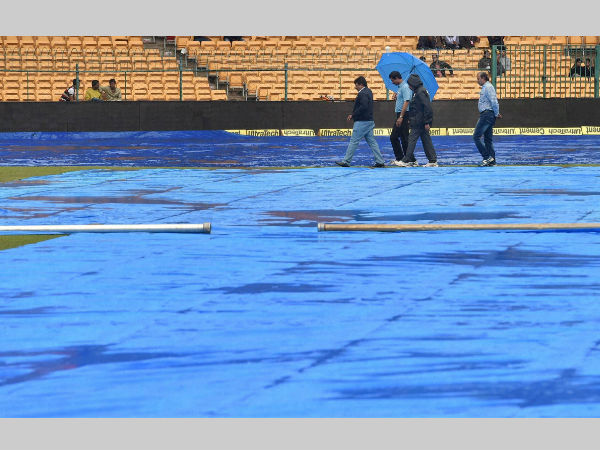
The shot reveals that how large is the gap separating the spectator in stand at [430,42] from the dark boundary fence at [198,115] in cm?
604

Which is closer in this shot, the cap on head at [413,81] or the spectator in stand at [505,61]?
the cap on head at [413,81]

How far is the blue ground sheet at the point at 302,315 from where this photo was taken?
6.40m

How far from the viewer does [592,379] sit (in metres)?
6.71

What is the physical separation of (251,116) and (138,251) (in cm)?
2801

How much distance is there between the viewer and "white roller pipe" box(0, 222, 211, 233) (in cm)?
1279

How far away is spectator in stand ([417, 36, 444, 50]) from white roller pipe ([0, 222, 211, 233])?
32469 mm

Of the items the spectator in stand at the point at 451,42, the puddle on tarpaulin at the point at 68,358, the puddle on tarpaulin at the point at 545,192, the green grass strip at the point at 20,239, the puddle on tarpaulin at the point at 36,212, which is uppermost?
the spectator in stand at the point at 451,42

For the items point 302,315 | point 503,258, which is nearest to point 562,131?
point 503,258

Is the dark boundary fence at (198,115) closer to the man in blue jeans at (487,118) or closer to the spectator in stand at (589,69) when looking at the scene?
the spectator in stand at (589,69)

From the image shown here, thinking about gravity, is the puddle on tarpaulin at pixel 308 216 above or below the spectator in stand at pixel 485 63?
below

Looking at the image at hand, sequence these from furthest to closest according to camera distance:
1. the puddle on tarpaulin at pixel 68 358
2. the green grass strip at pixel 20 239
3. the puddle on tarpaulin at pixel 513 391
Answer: the green grass strip at pixel 20 239
the puddle on tarpaulin at pixel 68 358
the puddle on tarpaulin at pixel 513 391

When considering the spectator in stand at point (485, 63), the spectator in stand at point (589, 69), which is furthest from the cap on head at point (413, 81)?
the spectator in stand at point (485, 63)

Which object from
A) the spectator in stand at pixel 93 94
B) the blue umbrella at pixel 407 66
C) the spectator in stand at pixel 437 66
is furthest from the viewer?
the spectator in stand at pixel 437 66

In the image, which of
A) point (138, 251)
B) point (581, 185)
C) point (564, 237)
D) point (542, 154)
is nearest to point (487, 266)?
point (564, 237)
